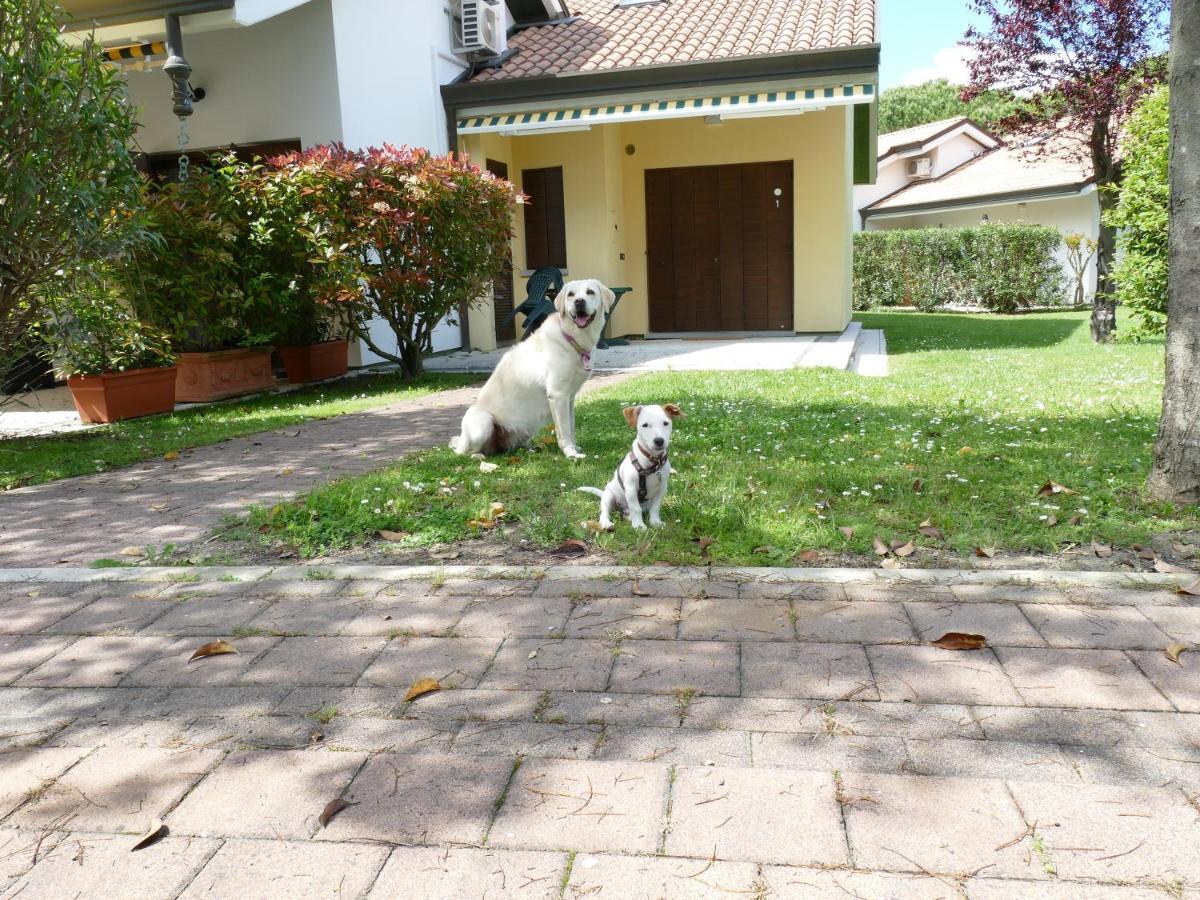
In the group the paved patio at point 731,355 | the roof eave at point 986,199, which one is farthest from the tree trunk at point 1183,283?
the roof eave at point 986,199

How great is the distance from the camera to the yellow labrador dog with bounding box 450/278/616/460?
18.1ft

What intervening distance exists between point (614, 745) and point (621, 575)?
124cm

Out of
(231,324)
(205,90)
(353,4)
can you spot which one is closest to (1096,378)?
(231,324)

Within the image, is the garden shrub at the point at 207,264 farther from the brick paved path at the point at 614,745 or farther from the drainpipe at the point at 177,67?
the brick paved path at the point at 614,745

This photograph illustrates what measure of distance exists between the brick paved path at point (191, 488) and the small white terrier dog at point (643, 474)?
6.49 ft

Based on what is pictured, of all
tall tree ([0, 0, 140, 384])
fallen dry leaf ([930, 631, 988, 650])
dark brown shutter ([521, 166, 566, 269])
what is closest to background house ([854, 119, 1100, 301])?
dark brown shutter ([521, 166, 566, 269])

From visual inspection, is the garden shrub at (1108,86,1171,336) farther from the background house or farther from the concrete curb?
the background house

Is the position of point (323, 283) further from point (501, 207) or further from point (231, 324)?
point (501, 207)

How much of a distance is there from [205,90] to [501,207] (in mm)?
4404

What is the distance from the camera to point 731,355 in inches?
464

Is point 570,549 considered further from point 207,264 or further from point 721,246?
point 721,246

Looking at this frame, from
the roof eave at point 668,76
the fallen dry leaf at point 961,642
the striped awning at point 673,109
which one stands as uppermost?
the roof eave at point 668,76

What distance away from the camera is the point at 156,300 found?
9.01m

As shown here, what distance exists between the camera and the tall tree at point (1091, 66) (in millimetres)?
12641
